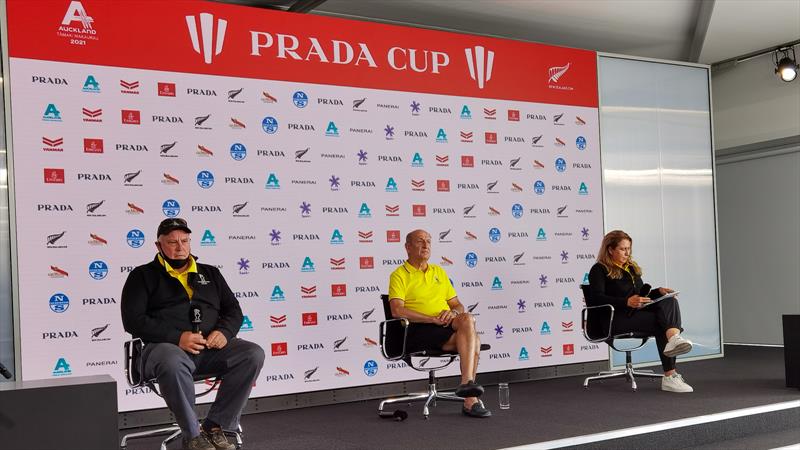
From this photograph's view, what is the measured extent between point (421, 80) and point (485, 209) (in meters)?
1.08

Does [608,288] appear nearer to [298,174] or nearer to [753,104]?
[298,174]

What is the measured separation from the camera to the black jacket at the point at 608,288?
5770 millimetres

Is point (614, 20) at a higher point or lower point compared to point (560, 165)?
higher

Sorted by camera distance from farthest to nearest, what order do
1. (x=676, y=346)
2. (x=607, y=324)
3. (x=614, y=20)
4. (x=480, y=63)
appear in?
(x=614, y=20) < (x=480, y=63) < (x=607, y=324) < (x=676, y=346)

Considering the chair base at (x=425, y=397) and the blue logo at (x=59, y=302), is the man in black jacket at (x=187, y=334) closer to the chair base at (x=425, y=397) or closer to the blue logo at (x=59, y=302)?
the blue logo at (x=59, y=302)

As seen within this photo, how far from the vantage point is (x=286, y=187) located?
18.3ft

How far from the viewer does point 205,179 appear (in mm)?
5305

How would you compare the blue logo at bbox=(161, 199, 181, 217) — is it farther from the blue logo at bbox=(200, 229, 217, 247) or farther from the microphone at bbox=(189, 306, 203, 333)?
the microphone at bbox=(189, 306, 203, 333)

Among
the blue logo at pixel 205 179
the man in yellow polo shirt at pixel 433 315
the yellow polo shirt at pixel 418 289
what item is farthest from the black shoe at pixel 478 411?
the blue logo at pixel 205 179

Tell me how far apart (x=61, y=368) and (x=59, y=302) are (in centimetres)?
38

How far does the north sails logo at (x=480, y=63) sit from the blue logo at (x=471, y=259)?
131 centimetres

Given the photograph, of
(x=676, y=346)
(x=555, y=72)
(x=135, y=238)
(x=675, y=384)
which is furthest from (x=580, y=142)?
(x=135, y=238)

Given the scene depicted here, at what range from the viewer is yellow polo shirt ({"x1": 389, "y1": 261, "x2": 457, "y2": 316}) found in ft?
16.8

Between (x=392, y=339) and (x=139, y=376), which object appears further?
(x=392, y=339)
